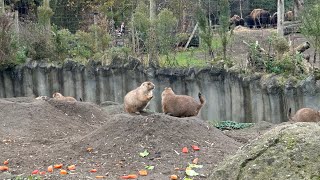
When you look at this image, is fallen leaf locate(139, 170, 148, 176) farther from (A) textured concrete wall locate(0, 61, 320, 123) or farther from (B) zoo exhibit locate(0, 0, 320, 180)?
(A) textured concrete wall locate(0, 61, 320, 123)

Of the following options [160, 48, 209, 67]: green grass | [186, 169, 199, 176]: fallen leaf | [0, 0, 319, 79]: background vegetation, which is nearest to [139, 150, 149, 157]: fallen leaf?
[186, 169, 199, 176]: fallen leaf

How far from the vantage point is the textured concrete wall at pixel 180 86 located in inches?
612

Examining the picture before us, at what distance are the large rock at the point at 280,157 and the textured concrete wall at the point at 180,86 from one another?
10.1 m

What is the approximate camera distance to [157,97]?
17.9 metres

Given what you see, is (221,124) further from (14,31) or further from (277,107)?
(14,31)

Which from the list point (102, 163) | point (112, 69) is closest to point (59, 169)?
point (102, 163)

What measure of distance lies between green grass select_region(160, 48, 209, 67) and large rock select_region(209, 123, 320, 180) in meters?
12.5

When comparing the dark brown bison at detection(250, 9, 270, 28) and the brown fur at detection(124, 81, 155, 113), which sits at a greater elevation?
the dark brown bison at detection(250, 9, 270, 28)

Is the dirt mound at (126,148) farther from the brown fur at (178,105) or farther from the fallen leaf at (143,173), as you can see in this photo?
the brown fur at (178,105)

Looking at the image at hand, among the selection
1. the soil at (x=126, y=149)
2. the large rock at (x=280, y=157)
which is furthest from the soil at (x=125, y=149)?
the large rock at (x=280, y=157)

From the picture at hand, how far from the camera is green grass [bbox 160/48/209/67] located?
1817 cm

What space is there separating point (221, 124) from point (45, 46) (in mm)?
8062

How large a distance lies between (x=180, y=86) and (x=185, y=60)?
6.86ft

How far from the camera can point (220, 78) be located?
16.8 meters
